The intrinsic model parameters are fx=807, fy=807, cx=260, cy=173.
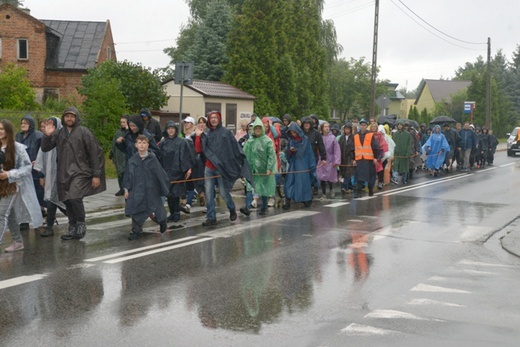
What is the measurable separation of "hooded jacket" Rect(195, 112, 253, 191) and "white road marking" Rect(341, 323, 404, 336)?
6324mm

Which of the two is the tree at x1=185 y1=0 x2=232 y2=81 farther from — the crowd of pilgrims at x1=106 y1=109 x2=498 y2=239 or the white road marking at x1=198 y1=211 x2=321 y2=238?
the white road marking at x1=198 y1=211 x2=321 y2=238

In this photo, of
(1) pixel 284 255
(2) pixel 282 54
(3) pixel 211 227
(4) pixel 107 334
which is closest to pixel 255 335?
(4) pixel 107 334

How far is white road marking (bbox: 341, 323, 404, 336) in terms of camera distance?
20.0ft

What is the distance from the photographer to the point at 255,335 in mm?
5945

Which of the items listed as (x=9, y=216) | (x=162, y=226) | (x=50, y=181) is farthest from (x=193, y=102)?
(x=9, y=216)

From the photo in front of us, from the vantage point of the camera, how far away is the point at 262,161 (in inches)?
549

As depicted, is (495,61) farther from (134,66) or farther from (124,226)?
(124,226)

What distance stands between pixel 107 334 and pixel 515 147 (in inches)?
1608

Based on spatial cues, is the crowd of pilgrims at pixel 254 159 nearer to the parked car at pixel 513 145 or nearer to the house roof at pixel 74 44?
the parked car at pixel 513 145

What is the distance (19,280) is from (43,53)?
40892mm

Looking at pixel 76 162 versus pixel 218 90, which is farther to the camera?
pixel 218 90

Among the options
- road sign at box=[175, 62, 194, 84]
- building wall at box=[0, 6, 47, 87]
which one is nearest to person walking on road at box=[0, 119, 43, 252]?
road sign at box=[175, 62, 194, 84]

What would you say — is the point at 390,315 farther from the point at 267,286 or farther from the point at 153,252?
the point at 153,252

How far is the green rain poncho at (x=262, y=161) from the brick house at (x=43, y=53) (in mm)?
33421
